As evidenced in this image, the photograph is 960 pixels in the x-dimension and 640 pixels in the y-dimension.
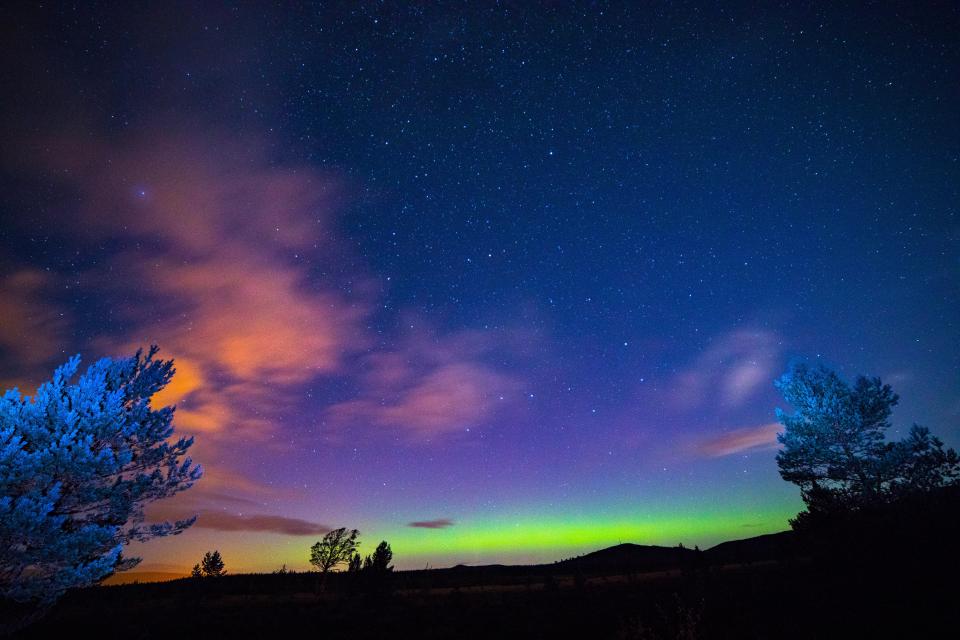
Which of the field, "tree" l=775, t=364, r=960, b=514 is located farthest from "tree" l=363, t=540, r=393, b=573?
"tree" l=775, t=364, r=960, b=514

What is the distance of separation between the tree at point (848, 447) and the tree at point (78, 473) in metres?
29.7

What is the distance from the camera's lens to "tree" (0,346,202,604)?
9453 mm

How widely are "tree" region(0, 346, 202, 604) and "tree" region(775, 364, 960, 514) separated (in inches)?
1170

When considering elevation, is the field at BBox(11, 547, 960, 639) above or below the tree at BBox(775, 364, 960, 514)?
below

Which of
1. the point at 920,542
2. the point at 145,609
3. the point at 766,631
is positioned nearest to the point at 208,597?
the point at 145,609

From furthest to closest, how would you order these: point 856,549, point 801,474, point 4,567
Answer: point 801,474 < point 856,549 < point 4,567

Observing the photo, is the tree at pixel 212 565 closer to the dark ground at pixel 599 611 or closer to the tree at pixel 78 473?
the dark ground at pixel 599 611

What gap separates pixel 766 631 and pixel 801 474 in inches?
689

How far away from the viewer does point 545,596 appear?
70.7 ft

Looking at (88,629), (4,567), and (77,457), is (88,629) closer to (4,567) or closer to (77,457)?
(4,567)

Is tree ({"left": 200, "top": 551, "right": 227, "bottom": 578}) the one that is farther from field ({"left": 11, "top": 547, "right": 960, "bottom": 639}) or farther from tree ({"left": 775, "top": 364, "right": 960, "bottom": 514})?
tree ({"left": 775, "top": 364, "right": 960, "bottom": 514})

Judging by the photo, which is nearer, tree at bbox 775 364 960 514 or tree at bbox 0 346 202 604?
tree at bbox 0 346 202 604

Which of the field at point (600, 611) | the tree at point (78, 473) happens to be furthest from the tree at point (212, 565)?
the tree at point (78, 473)

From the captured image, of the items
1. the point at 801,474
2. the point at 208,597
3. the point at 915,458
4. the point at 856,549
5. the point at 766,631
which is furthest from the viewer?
the point at 208,597
